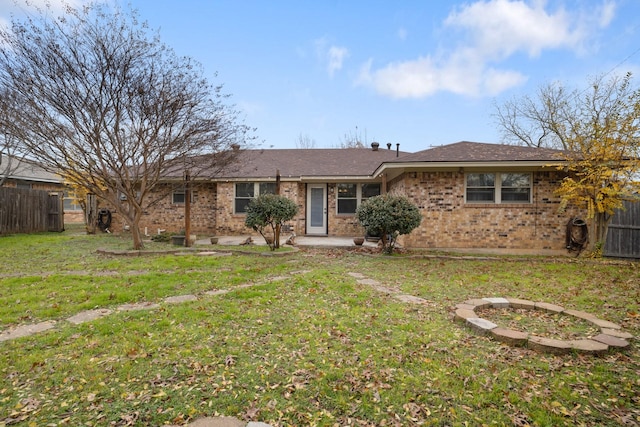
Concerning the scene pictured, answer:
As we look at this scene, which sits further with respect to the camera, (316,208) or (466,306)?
(316,208)

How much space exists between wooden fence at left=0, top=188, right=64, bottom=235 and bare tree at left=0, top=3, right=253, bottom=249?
595 centimetres

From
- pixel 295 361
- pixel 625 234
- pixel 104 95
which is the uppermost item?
pixel 104 95

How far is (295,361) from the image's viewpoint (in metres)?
2.97

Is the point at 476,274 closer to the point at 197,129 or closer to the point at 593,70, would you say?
the point at 197,129

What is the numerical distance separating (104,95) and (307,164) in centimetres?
812

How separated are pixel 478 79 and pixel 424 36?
4.69 meters

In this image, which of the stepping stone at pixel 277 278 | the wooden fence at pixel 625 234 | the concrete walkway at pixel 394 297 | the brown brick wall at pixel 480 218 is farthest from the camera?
the brown brick wall at pixel 480 218

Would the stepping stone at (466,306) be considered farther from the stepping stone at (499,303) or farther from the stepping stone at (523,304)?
the stepping stone at (523,304)

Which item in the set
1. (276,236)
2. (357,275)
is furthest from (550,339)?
(276,236)

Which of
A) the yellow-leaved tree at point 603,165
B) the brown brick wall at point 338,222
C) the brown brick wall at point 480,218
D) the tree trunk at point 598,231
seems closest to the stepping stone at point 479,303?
the brown brick wall at point 480,218

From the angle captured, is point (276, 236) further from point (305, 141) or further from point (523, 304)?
point (305, 141)

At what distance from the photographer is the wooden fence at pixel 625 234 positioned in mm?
9008

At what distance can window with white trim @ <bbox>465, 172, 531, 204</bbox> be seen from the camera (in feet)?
33.4

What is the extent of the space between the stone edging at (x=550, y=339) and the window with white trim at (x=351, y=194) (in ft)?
A: 31.3
